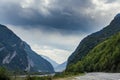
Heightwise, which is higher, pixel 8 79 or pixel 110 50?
pixel 110 50

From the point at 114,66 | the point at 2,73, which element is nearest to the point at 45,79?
the point at 2,73

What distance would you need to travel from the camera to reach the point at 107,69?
187 m

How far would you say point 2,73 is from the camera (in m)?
95.6


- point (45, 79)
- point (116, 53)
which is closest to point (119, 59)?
point (116, 53)

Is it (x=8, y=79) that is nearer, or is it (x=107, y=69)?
(x=8, y=79)

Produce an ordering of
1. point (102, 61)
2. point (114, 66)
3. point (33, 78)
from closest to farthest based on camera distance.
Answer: point (33, 78)
point (114, 66)
point (102, 61)

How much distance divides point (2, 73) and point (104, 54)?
112 meters

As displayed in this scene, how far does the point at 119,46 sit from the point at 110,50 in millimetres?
8453

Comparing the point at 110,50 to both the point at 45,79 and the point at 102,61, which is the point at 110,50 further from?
the point at 45,79

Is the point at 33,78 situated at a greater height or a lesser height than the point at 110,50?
lesser

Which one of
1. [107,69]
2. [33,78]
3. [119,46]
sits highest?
[119,46]

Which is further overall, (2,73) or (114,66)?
(114,66)

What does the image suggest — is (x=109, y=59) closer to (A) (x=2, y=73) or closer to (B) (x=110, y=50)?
(B) (x=110, y=50)

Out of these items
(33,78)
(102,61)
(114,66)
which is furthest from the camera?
(102,61)
